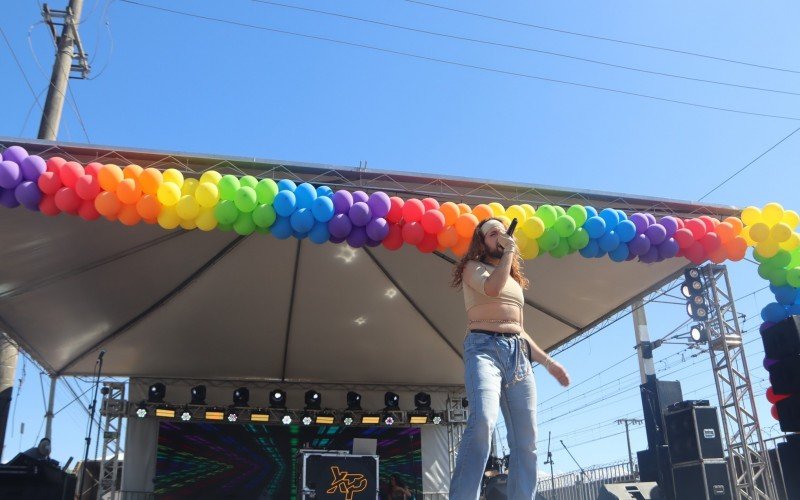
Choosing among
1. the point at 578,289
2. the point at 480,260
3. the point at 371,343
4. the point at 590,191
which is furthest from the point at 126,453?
the point at 480,260

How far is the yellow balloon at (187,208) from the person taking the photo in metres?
4.66

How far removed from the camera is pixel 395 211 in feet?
16.4

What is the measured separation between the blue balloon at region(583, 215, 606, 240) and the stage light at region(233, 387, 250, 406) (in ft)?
20.8

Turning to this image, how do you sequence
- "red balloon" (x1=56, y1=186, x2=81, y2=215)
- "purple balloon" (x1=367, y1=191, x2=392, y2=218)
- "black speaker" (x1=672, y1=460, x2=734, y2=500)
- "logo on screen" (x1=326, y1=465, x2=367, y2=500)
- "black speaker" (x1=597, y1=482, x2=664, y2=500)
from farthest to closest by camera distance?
"black speaker" (x1=597, y1=482, x2=664, y2=500) → "black speaker" (x1=672, y1=460, x2=734, y2=500) → "logo on screen" (x1=326, y1=465, x2=367, y2=500) → "purple balloon" (x1=367, y1=191, x2=392, y2=218) → "red balloon" (x1=56, y1=186, x2=81, y2=215)

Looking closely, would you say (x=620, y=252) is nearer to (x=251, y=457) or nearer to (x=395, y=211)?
(x=395, y=211)

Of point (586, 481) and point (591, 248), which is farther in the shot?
point (586, 481)

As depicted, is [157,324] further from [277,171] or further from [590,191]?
[590,191]

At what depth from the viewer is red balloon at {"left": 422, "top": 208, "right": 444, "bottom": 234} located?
16.3 feet

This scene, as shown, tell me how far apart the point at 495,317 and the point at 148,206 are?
10.7 ft

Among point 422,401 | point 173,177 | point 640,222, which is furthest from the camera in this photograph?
point 422,401

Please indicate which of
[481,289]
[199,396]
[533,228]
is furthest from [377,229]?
[199,396]

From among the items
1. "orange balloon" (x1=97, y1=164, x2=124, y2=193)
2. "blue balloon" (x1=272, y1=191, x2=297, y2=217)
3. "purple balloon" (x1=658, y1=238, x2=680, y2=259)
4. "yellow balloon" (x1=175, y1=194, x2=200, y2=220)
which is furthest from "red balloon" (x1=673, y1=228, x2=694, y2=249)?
"orange balloon" (x1=97, y1=164, x2=124, y2=193)

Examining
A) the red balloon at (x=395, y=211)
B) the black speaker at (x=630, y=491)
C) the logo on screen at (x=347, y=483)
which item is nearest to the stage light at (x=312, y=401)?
the black speaker at (x=630, y=491)

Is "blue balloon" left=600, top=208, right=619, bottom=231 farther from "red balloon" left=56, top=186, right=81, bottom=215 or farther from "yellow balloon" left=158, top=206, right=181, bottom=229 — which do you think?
"red balloon" left=56, top=186, right=81, bottom=215
